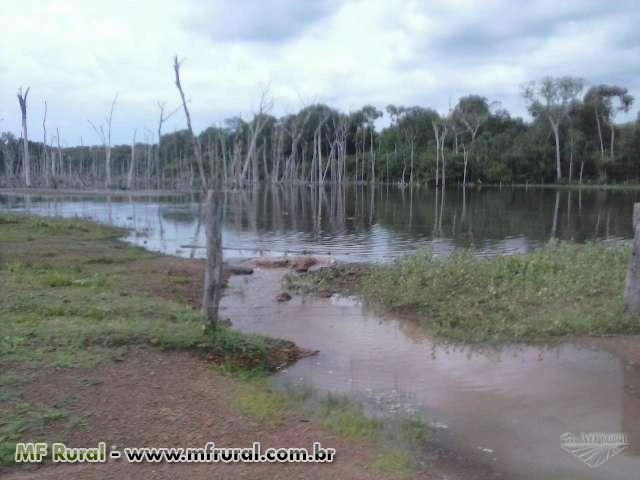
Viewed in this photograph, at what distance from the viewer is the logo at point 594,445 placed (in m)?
5.20

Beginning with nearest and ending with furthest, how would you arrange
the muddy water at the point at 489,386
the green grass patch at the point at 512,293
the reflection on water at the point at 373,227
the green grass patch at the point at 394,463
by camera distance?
the green grass patch at the point at 394,463 → the muddy water at the point at 489,386 → the green grass patch at the point at 512,293 → the reflection on water at the point at 373,227

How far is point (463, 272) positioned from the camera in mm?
12016

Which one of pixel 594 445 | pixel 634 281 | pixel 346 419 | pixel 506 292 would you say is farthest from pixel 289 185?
pixel 594 445

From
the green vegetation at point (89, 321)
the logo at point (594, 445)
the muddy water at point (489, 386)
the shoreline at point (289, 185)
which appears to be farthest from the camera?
the shoreline at point (289, 185)

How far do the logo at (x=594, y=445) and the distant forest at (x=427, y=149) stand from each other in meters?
62.6

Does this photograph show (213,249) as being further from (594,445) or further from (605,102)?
(605,102)

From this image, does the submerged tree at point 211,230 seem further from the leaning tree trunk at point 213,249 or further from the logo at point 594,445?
the logo at point 594,445

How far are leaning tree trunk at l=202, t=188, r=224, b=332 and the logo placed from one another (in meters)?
4.25

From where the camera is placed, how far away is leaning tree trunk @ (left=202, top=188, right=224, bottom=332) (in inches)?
278

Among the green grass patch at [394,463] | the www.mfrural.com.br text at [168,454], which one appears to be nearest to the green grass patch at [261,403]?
the www.mfrural.com.br text at [168,454]

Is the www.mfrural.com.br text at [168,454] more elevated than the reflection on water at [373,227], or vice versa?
the reflection on water at [373,227]

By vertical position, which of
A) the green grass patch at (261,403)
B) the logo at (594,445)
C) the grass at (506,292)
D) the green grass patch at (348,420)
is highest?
the grass at (506,292)

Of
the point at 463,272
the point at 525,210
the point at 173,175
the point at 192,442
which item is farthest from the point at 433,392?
the point at 173,175

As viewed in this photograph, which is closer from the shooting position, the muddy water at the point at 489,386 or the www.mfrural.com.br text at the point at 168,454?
the www.mfrural.com.br text at the point at 168,454
